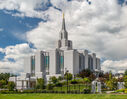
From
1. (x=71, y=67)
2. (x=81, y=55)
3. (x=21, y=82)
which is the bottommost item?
(x=21, y=82)

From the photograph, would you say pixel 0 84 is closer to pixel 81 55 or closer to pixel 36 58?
pixel 36 58

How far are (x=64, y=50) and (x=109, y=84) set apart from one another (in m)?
56.2

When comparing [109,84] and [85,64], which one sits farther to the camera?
[85,64]

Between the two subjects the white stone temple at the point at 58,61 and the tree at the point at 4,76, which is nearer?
the white stone temple at the point at 58,61

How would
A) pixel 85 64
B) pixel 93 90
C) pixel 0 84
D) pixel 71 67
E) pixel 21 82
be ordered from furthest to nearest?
pixel 85 64
pixel 71 67
pixel 21 82
pixel 0 84
pixel 93 90

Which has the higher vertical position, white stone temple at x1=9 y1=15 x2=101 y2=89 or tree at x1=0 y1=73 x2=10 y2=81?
white stone temple at x1=9 y1=15 x2=101 y2=89

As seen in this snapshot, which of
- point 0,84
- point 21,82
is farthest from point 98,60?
point 0,84

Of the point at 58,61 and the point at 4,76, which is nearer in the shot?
the point at 58,61

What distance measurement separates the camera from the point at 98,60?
127312mm

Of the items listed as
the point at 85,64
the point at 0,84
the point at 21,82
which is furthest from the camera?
the point at 85,64

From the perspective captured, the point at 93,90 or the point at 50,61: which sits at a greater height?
the point at 50,61

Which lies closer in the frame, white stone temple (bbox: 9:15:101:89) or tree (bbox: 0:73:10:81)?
white stone temple (bbox: 9:15:101:89)

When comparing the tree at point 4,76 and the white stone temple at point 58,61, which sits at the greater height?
the white stone temple at point 58,61

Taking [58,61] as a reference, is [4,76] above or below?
below
